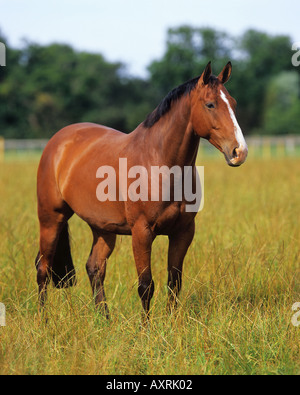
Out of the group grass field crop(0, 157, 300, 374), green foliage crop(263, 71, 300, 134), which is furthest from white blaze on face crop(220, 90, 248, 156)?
green foliage crop(263, 71, 300, 134)

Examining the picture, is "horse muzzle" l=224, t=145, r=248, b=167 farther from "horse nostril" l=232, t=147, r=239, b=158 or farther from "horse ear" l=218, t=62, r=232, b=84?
"horse ear" l=218, t=62, r=232, b=84

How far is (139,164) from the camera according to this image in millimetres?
3736

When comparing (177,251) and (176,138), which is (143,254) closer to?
(177,251)

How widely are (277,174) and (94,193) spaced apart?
10070mm

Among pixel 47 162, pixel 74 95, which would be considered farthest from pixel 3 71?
pixel 47 162

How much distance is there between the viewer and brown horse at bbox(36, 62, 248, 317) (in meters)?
3.38

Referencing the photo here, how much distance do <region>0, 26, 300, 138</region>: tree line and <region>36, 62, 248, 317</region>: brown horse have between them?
40.0 meters

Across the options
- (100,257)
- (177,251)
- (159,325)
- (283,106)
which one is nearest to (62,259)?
(100,257)

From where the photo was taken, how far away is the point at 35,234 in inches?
237

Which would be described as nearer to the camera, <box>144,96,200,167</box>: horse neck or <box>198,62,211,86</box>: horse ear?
<box>198,62,211,86</box>: horse ear

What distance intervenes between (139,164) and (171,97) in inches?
20.1

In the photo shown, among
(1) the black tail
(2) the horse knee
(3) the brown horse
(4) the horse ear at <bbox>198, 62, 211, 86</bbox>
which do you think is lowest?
(2) the horse knee

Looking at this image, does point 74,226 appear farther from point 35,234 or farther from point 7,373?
point 7,373

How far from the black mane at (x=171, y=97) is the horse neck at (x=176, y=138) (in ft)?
0.10
